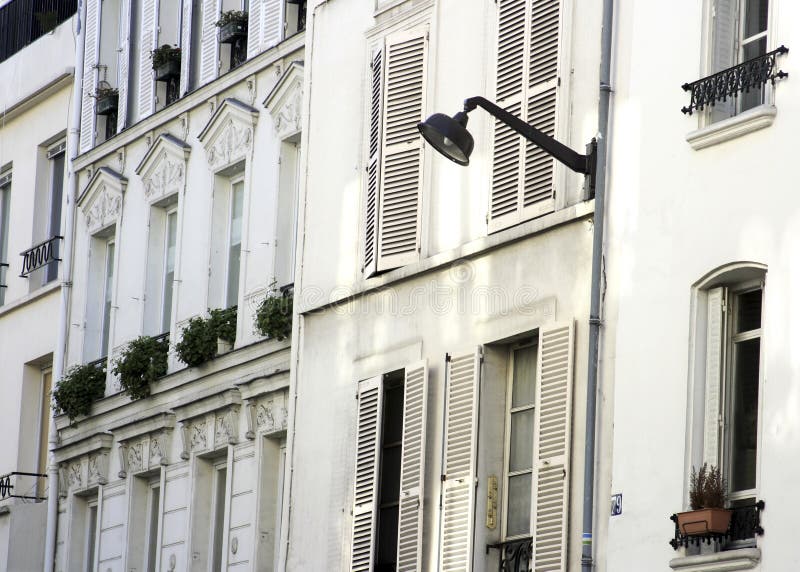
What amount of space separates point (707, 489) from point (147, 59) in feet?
47.2

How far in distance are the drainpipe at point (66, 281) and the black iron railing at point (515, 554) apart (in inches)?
414

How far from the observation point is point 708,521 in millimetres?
16078

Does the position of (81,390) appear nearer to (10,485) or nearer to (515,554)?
(10,485)

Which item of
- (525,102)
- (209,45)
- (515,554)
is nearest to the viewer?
(515,554)

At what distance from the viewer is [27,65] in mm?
32062

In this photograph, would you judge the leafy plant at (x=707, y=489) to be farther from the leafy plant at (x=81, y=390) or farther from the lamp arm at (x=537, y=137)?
the leafy plant at (x=81, y=390)

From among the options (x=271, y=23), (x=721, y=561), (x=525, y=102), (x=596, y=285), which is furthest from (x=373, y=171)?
(x=721, y=561)

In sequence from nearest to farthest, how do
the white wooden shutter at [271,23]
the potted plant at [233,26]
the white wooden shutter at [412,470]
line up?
the white wooden shutter at [412,470] → the white wooden shutter at [271,23] → the potted plant at [233,26]

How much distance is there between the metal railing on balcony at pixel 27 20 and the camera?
32156mm

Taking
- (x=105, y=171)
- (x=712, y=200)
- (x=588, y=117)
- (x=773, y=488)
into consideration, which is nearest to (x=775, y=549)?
(x=773, y=488)

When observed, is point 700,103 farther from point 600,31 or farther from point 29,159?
point 29,159

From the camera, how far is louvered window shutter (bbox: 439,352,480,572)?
64.2 ft

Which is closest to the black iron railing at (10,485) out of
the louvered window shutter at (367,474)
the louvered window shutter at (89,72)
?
the louvered window shutter at (89,72)

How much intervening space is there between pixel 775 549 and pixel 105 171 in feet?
49.7
